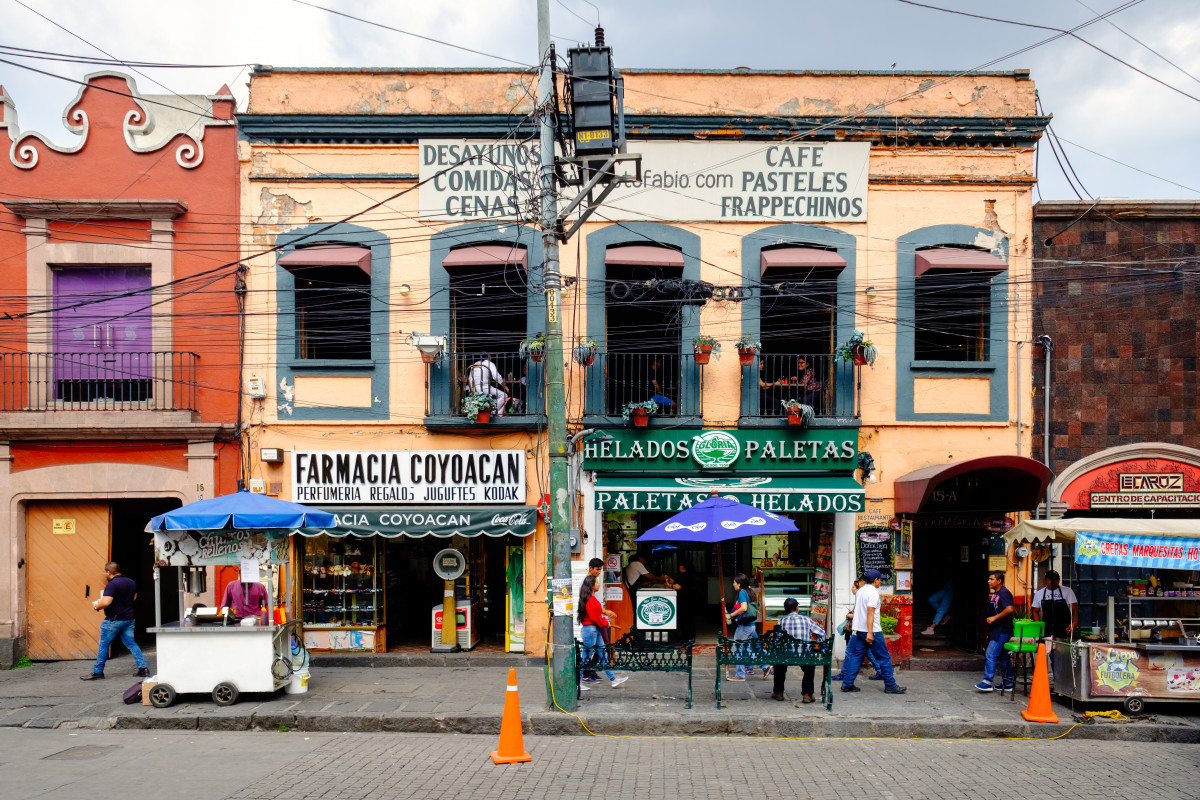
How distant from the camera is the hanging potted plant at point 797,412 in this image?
13383 mm

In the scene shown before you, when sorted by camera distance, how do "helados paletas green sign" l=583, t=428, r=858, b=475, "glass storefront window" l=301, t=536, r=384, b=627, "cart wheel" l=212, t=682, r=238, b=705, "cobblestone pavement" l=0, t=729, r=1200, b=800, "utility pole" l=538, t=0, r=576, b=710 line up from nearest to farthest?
"cobblestone pavement" l=0, t=729, r=1200, b=800 → "utility pole" l=538, t=0, r=576, b=710 → "cart wheel" l=212, t=682, r=238, b=705 → "helados paletas green sign" l=583, t=428, r=858, b=475 → "glass storefront window" l=301, t=536, r=384, b=627

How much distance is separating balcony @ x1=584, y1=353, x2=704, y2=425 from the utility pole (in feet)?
10.2

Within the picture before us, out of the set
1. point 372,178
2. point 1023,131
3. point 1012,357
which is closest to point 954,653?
point 1012,357

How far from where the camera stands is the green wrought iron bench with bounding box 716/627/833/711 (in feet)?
34.0

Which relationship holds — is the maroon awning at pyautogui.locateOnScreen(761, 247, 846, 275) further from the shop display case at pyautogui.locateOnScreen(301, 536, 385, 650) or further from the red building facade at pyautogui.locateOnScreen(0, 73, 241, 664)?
the red building facade at pyautogui.locateOnScreen(0, 73, 241, 664)

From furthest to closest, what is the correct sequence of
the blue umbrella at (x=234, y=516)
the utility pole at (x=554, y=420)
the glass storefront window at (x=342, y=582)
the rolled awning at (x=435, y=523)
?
the glass storefront window at (x=342, y=582)
the rolled awning at (x=435, y=523)
the blue umbrella at (x=234, y=516)
the utility pole at (x=554, y=420)

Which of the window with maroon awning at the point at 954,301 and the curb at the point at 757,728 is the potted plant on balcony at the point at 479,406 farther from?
the window with maroon awning at the point at 954,301

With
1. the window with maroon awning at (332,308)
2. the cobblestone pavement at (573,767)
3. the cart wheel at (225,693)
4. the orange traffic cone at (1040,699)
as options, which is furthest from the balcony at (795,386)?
the cart wheel at (225,693)

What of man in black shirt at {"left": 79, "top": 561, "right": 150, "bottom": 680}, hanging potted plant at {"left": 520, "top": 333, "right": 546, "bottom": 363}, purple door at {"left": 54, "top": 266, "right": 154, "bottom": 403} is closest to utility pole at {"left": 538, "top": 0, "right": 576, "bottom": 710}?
hanging potted plant at {"left": 520, "top": 333, "right": 546, "bottom": 363}

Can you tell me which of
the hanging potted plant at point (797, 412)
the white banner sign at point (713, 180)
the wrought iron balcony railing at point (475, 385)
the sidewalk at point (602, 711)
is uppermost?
the white banner sign at point (713, 180)

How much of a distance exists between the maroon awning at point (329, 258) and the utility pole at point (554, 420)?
13.9 feet

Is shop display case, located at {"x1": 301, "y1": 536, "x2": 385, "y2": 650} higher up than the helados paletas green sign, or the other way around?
the helados paletas green sign

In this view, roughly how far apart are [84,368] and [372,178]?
5.49 metres

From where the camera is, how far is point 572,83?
34.2ft
